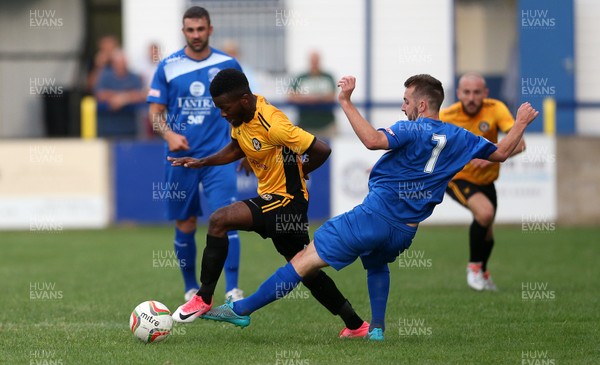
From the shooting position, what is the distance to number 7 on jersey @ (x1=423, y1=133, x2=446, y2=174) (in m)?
7.55

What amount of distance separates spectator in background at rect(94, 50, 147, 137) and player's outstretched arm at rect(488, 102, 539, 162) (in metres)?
12.7

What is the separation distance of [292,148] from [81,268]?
19.5 ft

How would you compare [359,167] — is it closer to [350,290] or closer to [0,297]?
[350,290]

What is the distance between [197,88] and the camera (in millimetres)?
9953

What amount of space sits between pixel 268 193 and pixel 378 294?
1.07 metres

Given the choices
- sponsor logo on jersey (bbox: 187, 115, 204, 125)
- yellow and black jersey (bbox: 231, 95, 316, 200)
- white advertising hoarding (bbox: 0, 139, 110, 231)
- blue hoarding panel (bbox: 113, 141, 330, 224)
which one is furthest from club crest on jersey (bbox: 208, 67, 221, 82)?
white advertising hoarding (bbox: 0, 139, 110, 231)

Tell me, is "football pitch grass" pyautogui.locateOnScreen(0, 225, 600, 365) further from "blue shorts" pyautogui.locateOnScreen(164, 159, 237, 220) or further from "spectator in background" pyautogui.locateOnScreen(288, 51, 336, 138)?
"spectator in background" pyautogui.locateOnScreen(288, 51, 336, 138)

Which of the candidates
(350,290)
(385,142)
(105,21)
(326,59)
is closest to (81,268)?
(350,290)

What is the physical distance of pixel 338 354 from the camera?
7.25 metres

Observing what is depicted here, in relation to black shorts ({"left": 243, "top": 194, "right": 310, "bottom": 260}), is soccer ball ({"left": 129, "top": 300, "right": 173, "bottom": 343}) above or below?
below

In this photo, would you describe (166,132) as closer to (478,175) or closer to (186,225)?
(186,225)

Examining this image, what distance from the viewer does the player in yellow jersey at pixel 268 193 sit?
25.7 feet

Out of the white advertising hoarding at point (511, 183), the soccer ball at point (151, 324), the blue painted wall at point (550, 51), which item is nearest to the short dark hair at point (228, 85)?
the soccer ball at point (151, 324)

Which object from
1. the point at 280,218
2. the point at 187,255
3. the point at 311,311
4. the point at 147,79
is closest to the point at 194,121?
the point at 187,255
